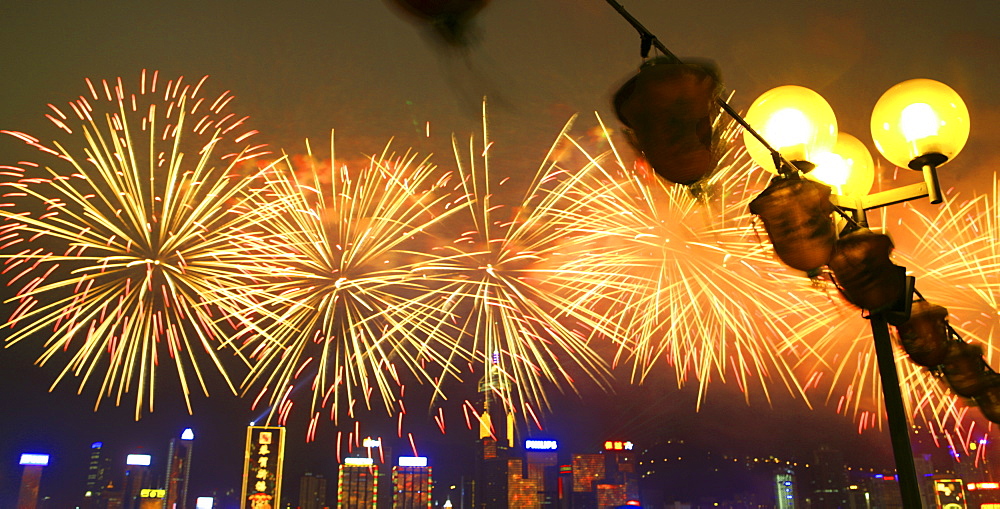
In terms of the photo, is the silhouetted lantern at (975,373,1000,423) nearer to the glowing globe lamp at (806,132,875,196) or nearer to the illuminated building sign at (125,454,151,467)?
the glowing globe lamp at (806,132,875,196)

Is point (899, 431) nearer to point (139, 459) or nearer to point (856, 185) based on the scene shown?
point (856, 185)

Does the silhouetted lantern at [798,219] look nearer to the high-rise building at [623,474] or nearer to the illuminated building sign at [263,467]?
the illuminated building sign at [263,467]

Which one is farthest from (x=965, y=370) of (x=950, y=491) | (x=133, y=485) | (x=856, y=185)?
(x=133, y=485)

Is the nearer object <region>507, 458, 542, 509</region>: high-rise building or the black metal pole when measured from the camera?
the black metal pole

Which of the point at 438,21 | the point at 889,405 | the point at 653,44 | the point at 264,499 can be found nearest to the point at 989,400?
the point at 889,405

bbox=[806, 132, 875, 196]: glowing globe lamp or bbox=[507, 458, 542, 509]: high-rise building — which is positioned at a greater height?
bbox=[806, 132, 875, 196]: glowing globe lamp

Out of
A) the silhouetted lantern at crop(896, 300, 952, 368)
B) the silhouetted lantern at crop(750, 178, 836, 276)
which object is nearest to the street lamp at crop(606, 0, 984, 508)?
the silhouetted lantern at crop(750, 178, 836, 276)
